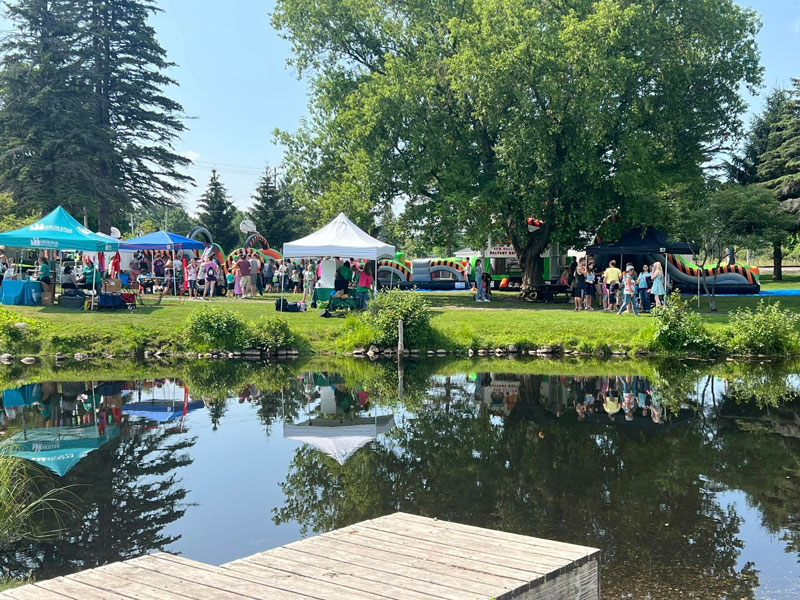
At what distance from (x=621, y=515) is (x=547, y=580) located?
377 cm

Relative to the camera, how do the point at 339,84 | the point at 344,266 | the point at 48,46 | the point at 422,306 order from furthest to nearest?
the point at 48,46 < the point at 339,84 < the point at 344,266 < the point at 422,306

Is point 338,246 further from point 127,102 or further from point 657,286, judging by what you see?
point 127,102

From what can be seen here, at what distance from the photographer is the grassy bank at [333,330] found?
20562 millimetres

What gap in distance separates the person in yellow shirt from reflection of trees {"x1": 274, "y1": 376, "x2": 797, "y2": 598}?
14566mm

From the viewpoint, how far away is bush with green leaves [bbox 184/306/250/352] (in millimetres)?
20562

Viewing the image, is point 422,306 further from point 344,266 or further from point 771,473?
point 771,473

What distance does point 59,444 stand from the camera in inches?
430

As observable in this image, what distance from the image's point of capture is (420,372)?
18.0 meters

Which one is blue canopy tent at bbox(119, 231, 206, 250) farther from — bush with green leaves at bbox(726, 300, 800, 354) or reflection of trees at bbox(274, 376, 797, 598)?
reflection of trees at bbox(274, 376, 797, 598)

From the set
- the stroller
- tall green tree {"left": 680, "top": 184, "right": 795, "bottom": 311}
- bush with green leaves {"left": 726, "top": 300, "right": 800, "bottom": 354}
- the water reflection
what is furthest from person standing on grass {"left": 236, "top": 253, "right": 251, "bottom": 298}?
bush with green leaves {"left": 726, "top": 300, "right": 800, "bottom": 354}

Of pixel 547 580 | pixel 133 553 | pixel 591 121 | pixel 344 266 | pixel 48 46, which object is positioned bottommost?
pixel 133 553

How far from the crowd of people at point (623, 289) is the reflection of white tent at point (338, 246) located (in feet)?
23.5

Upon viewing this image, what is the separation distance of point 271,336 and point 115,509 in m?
12.7

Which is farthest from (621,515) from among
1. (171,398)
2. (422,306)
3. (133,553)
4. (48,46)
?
(48,46)
